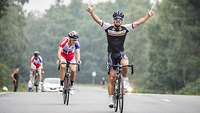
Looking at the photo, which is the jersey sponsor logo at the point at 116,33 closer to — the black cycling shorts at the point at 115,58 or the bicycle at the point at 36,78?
the black cycling shorts at the point at 115,58

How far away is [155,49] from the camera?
8281 centimetres

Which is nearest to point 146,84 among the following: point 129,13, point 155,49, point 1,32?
point 155,49

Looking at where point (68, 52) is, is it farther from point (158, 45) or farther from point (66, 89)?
point (158, 45)

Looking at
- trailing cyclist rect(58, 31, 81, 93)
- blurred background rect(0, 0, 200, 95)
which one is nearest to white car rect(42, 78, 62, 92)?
blurred background rect(0, 0, 200, 95)

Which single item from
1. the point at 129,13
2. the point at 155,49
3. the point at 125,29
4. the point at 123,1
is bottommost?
the point at 125,29

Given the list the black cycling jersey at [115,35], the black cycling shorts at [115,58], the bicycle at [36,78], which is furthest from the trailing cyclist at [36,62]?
the black cycling shorts at [115,58]

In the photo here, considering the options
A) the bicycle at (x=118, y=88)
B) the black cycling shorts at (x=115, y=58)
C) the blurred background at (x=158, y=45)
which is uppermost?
the blurred background at (x=158, y=45)

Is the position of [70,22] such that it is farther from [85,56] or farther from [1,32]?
[1,32]

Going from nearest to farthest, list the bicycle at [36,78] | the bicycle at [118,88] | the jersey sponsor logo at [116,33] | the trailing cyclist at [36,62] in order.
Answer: the bicycle at [118,88] < the jersey sponsor logo at [116,33] < the trailing cyclist at [36,62] < the bicycle at [36,78]

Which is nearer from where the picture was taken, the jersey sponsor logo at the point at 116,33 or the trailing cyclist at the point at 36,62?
the jersey sponsor logo at the point at 116,33

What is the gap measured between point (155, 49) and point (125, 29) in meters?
66.7

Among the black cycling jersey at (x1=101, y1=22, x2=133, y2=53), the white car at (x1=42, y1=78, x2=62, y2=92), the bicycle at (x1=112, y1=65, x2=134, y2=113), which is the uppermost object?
the white car at (x1=42, y1=78, x2=62, y2=92)

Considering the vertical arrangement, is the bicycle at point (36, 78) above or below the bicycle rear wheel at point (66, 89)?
above

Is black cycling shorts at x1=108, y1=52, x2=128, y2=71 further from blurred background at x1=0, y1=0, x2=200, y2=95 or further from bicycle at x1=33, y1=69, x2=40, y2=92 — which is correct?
bicycle at x1=33, y1=69, x2=40, y2=92
